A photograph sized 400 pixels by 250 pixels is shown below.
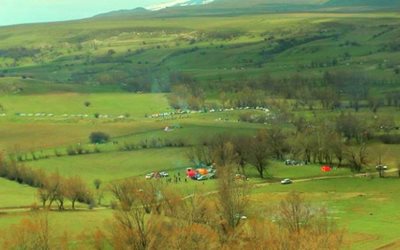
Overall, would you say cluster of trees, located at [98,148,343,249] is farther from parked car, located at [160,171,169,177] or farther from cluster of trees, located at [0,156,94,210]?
parked car, located at [160,171,169,177]

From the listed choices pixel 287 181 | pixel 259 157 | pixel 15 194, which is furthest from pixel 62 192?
pixel 259 157

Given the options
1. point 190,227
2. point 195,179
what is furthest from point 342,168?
point 190,227

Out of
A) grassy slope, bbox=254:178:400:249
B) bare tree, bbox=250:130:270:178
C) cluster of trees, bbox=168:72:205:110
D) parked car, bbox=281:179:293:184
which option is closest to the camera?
grassy slope, bbox=254:178:400:249

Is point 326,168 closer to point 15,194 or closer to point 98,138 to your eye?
point 98,138

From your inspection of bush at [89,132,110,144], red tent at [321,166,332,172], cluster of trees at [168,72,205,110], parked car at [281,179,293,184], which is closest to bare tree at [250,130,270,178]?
parked car at [281,179,293,184]

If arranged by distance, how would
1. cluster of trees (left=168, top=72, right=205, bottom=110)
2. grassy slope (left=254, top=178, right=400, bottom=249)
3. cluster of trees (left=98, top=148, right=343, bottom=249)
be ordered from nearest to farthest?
cluster of trees (left=98, top=148, right=343, bottom=249) → grassy slope (left=254, top=178, right=400, bottom=249) → cluster of trees (left=168, top=72, right=205, bottom=110)

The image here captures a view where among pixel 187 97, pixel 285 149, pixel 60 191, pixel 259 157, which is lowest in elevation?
pixel 187 97

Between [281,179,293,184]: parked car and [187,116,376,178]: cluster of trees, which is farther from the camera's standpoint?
[187,116,376,178]: cluster of trees

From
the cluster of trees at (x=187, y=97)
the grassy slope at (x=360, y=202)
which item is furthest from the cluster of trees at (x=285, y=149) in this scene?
the cluster of trees at (x=187, y=97)

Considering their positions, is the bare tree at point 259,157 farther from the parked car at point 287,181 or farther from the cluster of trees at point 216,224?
the cluster of trees at point 216,224
